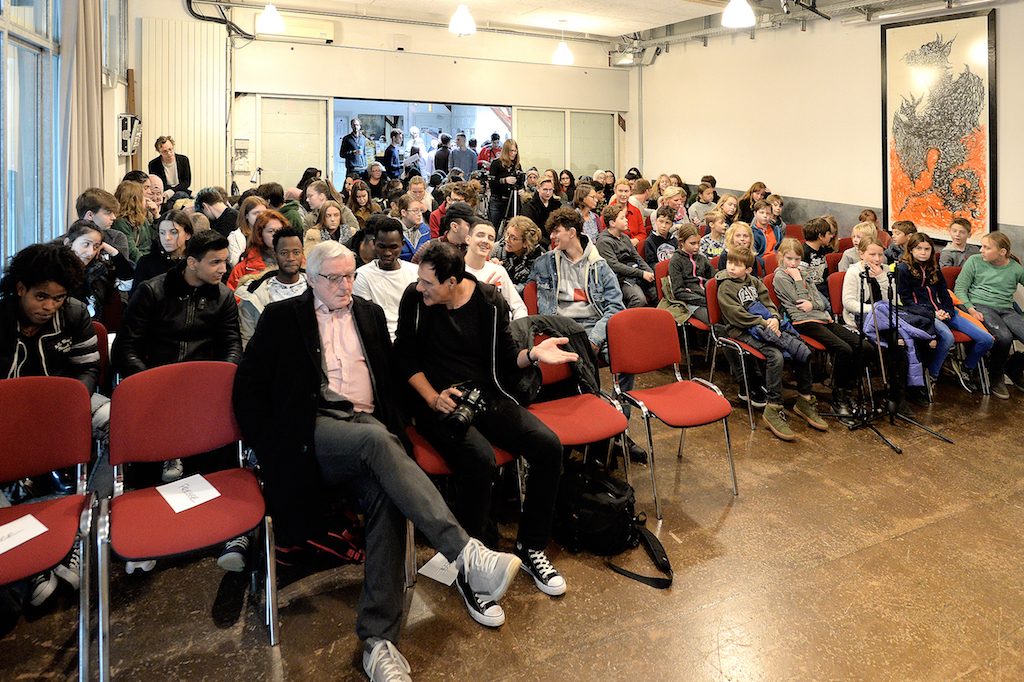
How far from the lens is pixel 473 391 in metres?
2.98

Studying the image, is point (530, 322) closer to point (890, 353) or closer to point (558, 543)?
point (558, 543)

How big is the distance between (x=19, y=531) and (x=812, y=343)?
4522 mm

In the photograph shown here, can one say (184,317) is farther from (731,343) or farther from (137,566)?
(731,343)

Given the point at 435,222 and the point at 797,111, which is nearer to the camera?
the point at 435,222

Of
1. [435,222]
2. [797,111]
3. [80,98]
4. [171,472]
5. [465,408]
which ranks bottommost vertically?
[171,472]

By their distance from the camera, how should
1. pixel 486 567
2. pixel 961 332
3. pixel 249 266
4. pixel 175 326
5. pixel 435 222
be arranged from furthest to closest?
pixel 435 222
pixel 961 332
pixel 249 266
pixel 175 326
pixel 486 567

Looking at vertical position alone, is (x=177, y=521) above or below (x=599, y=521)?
above

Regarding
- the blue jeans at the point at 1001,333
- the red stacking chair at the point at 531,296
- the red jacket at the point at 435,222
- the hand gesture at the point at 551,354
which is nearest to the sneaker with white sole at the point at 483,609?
the hand gesture at the point at 551,354

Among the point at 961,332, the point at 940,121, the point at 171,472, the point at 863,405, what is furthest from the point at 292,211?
the point at 940,121

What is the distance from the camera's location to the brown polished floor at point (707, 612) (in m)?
2.47

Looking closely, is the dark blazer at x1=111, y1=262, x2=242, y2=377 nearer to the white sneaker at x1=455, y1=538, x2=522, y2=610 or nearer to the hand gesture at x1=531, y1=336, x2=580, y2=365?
the hand gesture at x1=531, y1=336, x2=580, y2=365

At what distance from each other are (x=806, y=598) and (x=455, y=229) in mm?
2567

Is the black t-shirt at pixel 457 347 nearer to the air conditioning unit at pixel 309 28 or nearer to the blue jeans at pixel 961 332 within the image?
the blue jeans at pixel 961 332

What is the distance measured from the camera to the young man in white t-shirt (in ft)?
12.8
